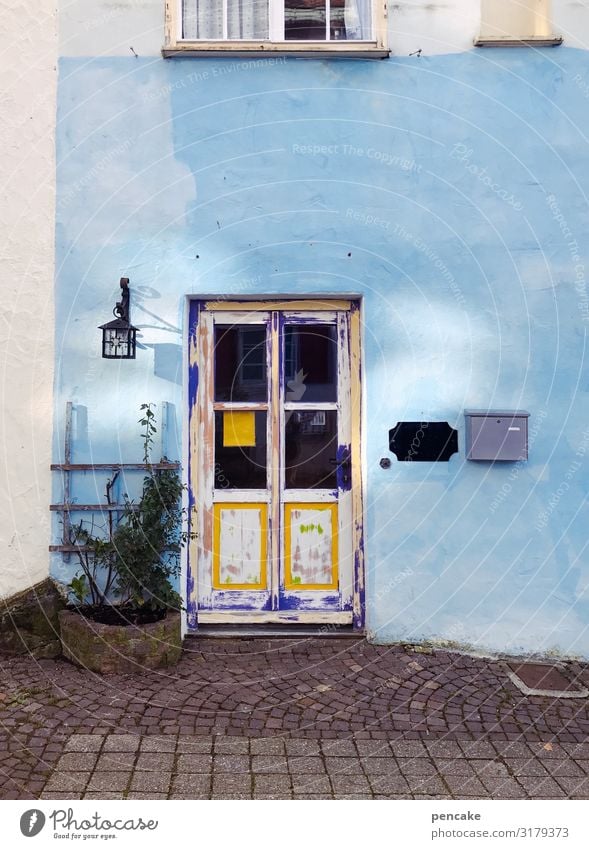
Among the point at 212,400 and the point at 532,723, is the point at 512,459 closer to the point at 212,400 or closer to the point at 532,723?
the point at 532,723

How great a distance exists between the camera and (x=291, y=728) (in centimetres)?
363

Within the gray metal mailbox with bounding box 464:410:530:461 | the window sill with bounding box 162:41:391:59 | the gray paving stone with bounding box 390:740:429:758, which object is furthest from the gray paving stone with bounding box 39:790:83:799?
the window sill with bounding box 162:41:391:59

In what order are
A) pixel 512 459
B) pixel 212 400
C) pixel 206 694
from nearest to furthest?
pixel 206 694 → pixel 512 459 → pixel 212 400

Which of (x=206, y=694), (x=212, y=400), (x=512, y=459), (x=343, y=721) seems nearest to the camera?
(x=343, y=721)

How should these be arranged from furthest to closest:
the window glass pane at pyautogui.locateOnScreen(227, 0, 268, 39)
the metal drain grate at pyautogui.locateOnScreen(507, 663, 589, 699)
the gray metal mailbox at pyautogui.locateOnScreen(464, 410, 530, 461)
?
the window glass pane at pyautogui.locateOnScreen(227, 0, 268, 39) < the gray metal mailbox at pyautogui.locateOnScreen(464, 410, 530, 461) < the metal drain grate at pyautogui.locateOnScreen(507, 663, 589, 699)

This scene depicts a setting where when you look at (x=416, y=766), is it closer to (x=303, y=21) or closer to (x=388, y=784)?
(x=388, y=784)

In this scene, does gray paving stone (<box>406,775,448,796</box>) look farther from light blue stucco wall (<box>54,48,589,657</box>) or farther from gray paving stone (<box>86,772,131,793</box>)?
light blue stucco wall (<box>54,48,589,657</box>)

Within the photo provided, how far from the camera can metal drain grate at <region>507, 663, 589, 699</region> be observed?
13.5 feet

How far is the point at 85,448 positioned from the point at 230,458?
38.5 inches

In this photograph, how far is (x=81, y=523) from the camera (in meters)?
4.68

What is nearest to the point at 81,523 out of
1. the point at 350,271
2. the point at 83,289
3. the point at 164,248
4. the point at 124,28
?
the point at 83,289

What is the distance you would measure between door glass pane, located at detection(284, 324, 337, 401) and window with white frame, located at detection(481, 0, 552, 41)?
2.31 m

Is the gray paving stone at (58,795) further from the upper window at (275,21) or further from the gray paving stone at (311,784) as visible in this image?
the upper window at (275,21)

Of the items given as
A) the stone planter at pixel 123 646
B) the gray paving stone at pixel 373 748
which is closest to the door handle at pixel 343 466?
the stone planter at pixel 123 646
